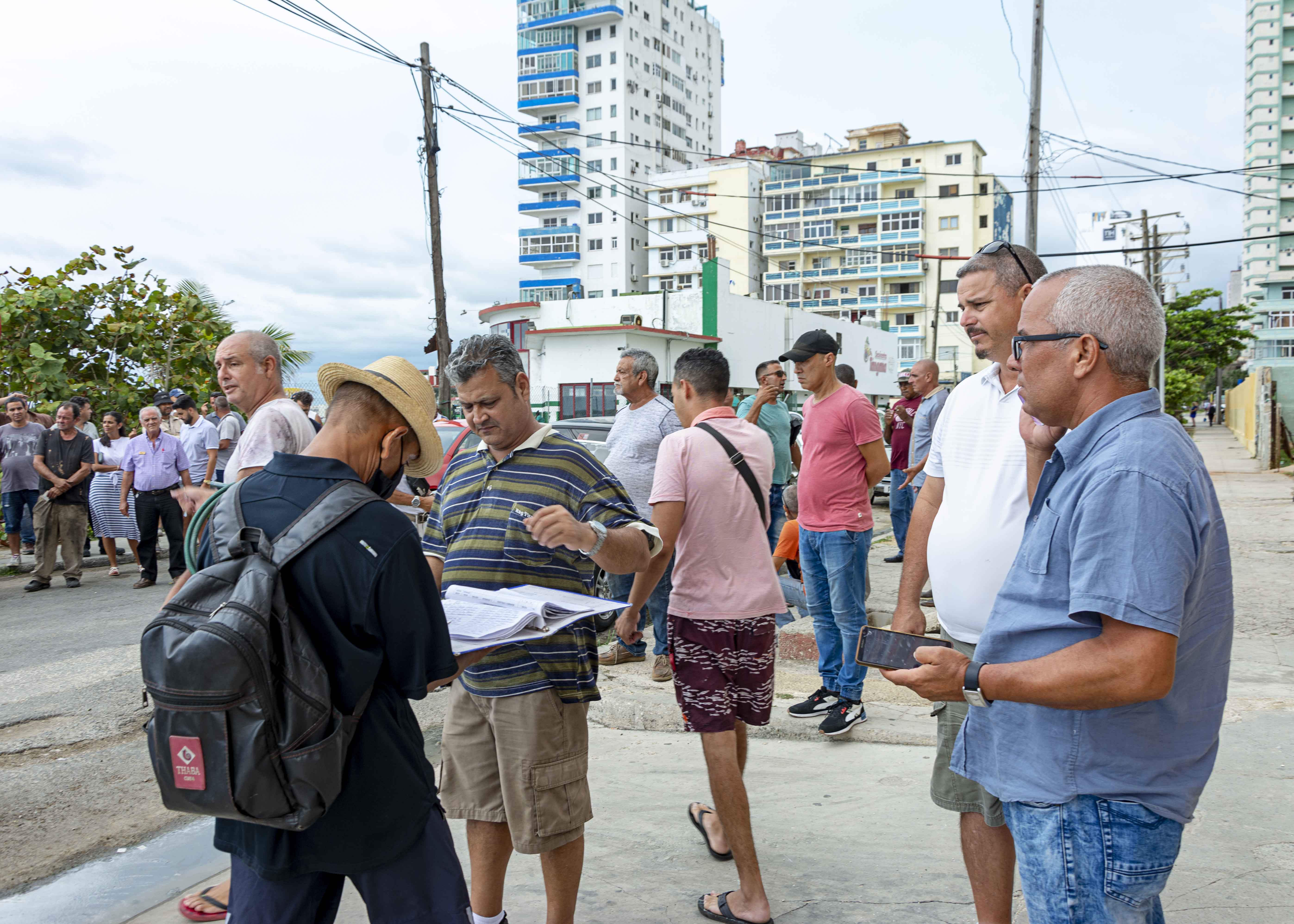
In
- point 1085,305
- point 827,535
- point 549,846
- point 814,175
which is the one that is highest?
point 814,175

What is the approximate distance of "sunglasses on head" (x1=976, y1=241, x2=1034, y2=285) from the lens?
293 cm

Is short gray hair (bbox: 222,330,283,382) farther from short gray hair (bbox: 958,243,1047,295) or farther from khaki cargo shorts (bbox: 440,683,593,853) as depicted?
short gray hair (bbox: 958,243,1047,295)

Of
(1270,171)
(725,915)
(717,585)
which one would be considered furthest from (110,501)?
(1270,171)

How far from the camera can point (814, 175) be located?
74812 mm

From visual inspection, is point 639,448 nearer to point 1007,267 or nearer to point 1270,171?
point 1007,267

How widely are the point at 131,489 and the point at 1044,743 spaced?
34.6 ft

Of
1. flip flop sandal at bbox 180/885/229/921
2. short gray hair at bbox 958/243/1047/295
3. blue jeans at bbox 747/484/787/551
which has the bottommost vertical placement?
flip flop sandal at bbox 180/885/229/921

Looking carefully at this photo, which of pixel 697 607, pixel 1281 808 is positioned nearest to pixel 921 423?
pixel 1281 808

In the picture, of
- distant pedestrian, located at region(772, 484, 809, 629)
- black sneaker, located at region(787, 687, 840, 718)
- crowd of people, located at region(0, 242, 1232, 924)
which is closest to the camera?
crowd of people, located at region(0, 242, 1232, 924)

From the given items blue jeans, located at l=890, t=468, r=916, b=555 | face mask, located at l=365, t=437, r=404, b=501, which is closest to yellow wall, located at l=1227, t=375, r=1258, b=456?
blue jeans, located at l=890, t=468, r=916, b=555

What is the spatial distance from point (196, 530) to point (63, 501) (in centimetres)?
915

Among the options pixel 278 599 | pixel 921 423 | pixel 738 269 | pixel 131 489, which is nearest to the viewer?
pixel 278 599

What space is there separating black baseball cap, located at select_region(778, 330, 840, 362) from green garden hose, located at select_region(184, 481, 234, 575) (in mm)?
3386

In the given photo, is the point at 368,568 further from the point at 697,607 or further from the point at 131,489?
the point at 131,489
